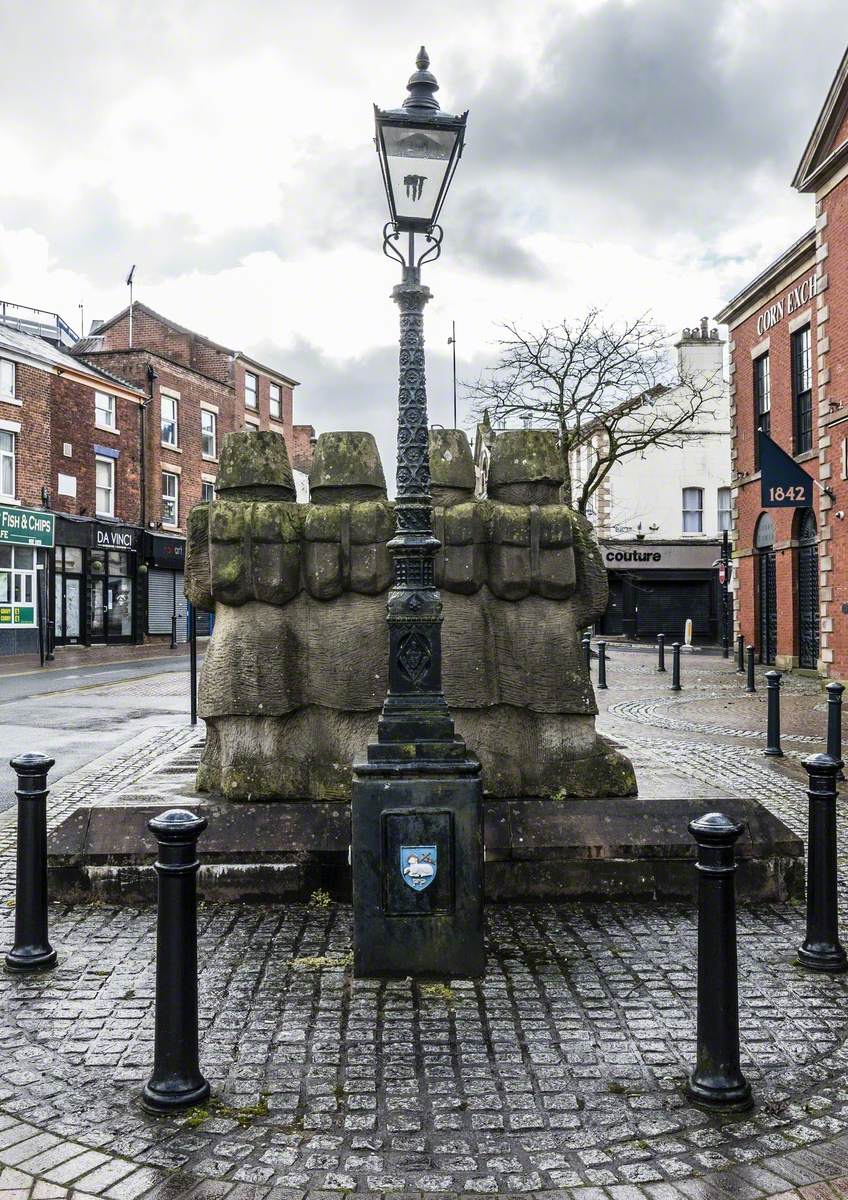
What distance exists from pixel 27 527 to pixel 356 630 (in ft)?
90.4

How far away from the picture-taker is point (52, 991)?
13.3 feet

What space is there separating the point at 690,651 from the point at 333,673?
101 ft

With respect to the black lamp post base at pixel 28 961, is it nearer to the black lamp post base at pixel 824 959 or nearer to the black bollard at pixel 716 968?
the black bollard at pixel 716 968

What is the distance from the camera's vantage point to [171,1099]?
10.1ft

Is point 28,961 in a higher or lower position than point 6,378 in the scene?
lower

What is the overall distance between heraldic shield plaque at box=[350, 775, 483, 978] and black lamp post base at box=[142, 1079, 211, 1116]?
1.09 metres

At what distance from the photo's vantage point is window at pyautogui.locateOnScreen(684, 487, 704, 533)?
A: 42250 millimetres

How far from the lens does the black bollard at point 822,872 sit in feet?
14.1

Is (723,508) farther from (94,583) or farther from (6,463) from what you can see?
(6,463)

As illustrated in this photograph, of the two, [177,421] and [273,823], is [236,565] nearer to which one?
[273,823]

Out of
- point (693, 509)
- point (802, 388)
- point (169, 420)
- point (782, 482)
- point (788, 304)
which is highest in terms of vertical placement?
point (169, 420)

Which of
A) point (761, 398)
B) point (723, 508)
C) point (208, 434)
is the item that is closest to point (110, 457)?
point (208, 434)

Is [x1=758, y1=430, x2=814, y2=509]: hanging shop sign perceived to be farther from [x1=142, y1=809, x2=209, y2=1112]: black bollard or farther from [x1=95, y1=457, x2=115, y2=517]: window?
[x1=95, y1=457, x2=115, y2=517]: window

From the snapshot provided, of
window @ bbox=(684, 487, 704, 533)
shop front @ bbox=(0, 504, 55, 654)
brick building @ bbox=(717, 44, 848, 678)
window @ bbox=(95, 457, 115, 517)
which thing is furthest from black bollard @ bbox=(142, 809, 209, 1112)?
window @ bbox=(684, 487, 704, 533)
